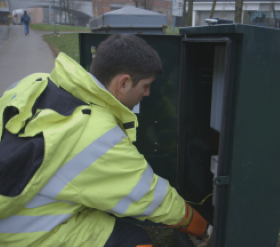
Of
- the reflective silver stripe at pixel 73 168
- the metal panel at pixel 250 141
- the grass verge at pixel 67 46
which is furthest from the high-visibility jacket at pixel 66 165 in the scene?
the grass verge at pixel 67 46

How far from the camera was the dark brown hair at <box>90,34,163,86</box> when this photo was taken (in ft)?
4.91

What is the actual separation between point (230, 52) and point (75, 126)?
2.73 ft

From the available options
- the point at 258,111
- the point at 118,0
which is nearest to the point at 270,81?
the point at 258,111

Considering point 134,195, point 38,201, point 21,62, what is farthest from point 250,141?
point 21,62

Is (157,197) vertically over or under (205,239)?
over

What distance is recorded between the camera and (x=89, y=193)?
1266mm

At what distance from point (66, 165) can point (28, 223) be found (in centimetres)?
34

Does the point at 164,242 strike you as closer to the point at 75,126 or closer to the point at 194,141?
the point at 194,141

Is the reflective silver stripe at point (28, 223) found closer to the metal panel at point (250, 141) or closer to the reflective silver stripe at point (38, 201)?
the reflective silver stripe at point (38, 201)

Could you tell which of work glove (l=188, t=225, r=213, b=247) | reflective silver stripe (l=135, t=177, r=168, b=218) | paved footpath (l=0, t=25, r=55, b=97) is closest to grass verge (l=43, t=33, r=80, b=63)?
paved footpath (l=0, t=25, r=55, b=97)

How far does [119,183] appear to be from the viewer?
1326 mm

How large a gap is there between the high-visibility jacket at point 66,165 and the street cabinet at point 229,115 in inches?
17.9

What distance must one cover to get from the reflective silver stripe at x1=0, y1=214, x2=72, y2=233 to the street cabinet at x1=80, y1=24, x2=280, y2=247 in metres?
0.87

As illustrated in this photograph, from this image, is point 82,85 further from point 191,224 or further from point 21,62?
point 21,62
